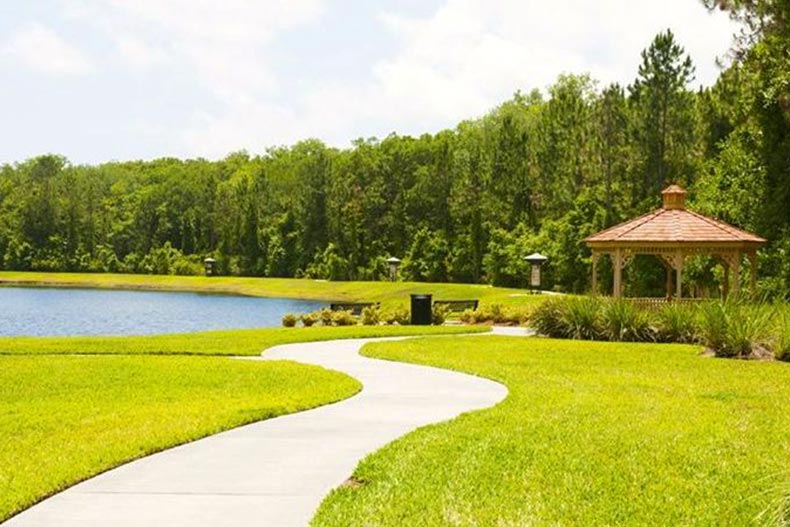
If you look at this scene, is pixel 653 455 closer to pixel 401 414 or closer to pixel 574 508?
pixel 574 508

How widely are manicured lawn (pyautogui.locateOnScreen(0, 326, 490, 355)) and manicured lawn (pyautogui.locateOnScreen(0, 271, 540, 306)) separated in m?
17.6

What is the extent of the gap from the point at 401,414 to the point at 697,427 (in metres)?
3.16

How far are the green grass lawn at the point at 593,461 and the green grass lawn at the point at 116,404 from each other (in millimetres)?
2113

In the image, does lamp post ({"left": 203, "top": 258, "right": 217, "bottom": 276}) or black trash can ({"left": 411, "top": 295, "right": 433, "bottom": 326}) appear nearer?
black trash can ({"left": 411, "top": 295, "right": 433, "bottom": 326})

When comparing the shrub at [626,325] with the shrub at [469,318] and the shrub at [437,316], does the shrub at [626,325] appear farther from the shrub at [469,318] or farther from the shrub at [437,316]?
the shrub at [469,318]

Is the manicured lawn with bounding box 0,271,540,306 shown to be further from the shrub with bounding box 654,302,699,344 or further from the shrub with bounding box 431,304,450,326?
the shrub with bounding box 654,302,699,344

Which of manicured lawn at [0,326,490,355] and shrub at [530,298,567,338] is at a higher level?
shrub at [530,298,567,338]

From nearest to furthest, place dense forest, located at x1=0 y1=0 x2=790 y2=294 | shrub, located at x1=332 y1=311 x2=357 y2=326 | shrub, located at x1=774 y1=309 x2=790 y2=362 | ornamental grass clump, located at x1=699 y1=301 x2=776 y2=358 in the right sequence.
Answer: shrub, located at x1=774 y1=309 x2=790 y2=362
ornamental grass clump, located at x1=699 y1=301 x2=776 y2=358
shrub, located at x1=332 y1=311 x2=357 y2=326
dense forest, located at x1=0 y1=0 x2=790 y2=294

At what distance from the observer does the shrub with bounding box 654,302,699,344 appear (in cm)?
2130

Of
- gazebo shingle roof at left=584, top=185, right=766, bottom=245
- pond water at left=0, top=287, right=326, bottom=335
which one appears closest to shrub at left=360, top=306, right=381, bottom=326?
gazebo shingle roof at left=584, top=185, right=766, bottom=245

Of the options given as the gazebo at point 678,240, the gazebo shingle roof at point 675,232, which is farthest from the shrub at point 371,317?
the gazebo shingle roof at point 675,232

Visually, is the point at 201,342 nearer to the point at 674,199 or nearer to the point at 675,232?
the point at 675,232

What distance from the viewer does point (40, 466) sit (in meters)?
7.50

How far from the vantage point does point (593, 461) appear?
8.00m
